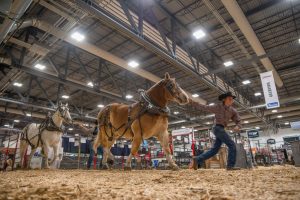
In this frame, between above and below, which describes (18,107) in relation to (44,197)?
above

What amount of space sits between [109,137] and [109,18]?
3398 mm

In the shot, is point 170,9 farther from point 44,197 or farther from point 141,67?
point 44,197

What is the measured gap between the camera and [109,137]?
6.08 m

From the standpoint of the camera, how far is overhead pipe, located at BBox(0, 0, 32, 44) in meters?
Result: 5.47

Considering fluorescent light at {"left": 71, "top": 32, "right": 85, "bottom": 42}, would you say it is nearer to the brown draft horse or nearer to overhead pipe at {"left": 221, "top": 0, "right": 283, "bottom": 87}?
the brown draft horse

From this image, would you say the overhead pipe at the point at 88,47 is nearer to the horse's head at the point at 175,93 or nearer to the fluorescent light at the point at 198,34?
the fluorescent light at the point at 198,34

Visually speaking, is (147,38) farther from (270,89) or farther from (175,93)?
(270,89)

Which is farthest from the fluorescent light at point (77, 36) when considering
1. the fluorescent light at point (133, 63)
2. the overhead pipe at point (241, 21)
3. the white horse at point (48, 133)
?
the overhead pipe at point (241, 21)

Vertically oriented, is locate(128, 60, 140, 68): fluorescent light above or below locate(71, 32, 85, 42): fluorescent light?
above

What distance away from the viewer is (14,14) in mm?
5797

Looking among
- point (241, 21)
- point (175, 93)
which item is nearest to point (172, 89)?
point (175, 93)

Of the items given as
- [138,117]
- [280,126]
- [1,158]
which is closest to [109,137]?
[138,117]

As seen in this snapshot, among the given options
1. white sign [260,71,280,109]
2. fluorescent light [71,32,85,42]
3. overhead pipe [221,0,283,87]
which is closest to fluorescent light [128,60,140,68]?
fluorescent light [71,32,85,42]

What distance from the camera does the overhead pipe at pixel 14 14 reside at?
547 centimetres
